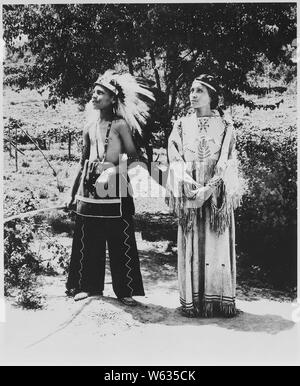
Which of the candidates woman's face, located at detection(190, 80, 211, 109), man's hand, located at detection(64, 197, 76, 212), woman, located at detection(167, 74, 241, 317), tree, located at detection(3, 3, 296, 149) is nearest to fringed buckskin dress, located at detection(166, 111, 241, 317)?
woman, located at detection(167, 74, 241, 317)

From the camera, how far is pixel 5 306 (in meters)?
5.18

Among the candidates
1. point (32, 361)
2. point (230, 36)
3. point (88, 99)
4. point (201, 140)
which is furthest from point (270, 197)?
point (32, 361)

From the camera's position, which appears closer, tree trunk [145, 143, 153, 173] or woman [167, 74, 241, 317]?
woman [167, 74, 241, 317]

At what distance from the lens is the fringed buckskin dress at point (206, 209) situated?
503cm

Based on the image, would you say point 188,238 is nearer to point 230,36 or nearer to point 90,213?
point 90,213

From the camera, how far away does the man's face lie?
5.05 meters

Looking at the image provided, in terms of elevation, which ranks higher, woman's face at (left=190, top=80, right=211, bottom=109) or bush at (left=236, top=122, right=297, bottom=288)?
woman's face at (left=190, top=80, right=211, bottom=109)

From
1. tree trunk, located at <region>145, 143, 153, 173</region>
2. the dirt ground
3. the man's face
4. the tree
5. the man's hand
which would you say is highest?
the tree

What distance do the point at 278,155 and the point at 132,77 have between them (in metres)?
1.35

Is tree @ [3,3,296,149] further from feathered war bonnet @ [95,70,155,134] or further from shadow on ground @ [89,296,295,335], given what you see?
shadow on ground @ [89,296,295,335]

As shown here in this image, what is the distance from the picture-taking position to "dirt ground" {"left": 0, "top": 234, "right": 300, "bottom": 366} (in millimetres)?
5027

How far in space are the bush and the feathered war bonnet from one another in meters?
0.77

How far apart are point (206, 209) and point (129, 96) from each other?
3.57ft

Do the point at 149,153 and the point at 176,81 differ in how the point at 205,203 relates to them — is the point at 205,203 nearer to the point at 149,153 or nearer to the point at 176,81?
the point at 149,153
